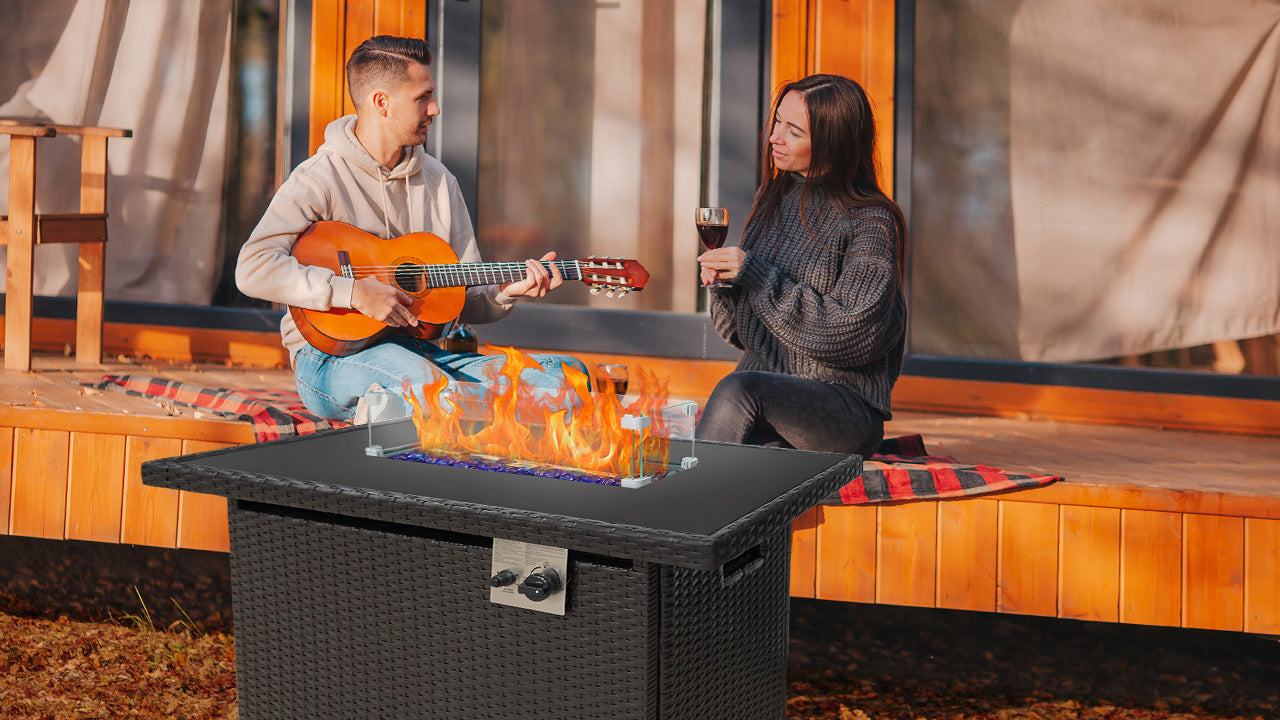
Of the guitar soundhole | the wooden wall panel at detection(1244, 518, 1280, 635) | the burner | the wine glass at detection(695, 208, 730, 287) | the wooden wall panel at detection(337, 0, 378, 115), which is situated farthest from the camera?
the wooden wall panel at detection(337, 0, 378, 115)

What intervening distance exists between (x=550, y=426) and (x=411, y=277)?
1208 millimetres

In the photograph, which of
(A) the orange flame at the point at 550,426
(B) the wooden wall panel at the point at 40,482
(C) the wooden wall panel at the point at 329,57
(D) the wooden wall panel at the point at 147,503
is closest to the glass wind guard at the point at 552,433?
(A) the orange flame at the point at 550,426

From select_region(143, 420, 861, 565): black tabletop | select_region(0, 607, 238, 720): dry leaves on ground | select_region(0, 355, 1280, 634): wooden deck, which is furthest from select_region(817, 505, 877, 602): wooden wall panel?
select_region(0, 607, 238, 720): dry leaves on ground

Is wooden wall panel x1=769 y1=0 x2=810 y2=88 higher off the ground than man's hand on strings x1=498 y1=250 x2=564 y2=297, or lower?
higher

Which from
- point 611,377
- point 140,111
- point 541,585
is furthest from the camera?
point 140,111

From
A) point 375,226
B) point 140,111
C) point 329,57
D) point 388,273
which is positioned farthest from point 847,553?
point 140,111

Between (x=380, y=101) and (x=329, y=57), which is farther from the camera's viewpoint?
(x=329, y=57)

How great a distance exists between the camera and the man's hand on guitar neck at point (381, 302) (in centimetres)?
291

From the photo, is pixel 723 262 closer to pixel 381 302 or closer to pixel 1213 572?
pixel 381 302

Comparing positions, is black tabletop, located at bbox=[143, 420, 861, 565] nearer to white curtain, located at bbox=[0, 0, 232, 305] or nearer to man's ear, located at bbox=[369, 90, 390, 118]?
man's ear, located at bbox=[369, 90, 390, 118]

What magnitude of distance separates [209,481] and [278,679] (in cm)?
40

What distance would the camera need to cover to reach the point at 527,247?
4398 millimetres

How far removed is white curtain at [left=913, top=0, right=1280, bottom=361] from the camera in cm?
386

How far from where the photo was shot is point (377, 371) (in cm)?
296
